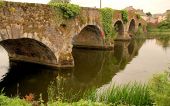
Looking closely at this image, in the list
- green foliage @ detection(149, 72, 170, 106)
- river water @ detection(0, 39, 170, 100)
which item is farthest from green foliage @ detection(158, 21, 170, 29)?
green foliage @ detection(149, 72, 170, 106)

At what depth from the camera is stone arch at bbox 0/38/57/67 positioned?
60.1ft

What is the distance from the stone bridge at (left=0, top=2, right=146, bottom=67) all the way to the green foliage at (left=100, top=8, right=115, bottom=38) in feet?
9.24

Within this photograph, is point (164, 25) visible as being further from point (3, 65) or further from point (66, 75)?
point (66, 75)

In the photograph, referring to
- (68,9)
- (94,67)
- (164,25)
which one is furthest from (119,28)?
(164,25)

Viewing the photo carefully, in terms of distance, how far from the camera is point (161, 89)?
8.49 metres

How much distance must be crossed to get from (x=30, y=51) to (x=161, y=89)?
12558 mm

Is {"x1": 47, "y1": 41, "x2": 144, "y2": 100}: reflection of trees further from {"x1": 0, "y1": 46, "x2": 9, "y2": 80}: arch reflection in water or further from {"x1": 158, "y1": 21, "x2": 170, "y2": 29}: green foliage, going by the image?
{"x1": 158, "y1": 21, "x2": 170, "y2": 29}: green foliage

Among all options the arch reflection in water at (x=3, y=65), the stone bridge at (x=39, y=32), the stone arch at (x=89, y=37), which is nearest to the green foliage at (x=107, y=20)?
the stone arch at (x=89, y=37)

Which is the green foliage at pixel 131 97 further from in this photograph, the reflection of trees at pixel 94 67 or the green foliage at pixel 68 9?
the green foliage at pixel 68 9

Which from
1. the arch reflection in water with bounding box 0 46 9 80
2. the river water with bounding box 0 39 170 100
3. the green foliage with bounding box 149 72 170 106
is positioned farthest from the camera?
the arch reflection in water with bounding box 0 46 9 80

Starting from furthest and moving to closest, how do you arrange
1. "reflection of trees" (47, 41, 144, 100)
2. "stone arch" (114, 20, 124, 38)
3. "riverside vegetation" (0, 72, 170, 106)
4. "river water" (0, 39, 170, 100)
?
"stone arch" (114, 20, 124, 38) < "reflection of trees" (47, 41, 144, 100) < "river water" (0, 39, 170, 100) < "riverside vegetation" (0, 72, 170, 106)

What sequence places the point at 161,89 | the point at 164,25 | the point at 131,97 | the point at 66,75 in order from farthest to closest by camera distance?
the point at 164,25
the point at 66,75
the point at 131,97
the point at 161,89

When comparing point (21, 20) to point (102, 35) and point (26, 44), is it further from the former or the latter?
point (102, 35)

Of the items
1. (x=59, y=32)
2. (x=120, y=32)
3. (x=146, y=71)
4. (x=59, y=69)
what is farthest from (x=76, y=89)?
(x=120, y=32)
